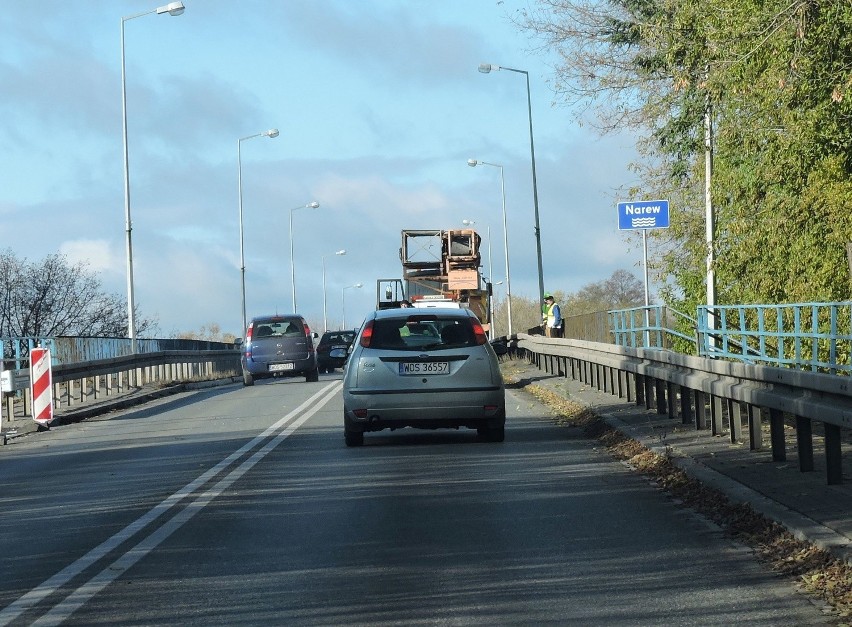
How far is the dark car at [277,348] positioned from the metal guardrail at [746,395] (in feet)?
47.5

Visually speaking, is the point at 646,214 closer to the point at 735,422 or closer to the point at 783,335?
the point at 783,335

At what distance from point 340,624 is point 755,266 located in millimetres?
23486

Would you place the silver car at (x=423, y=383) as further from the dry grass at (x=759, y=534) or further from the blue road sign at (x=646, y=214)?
the blue road sign at (x=646, y=214)

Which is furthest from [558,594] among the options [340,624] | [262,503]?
[262,503]

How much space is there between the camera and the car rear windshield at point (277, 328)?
117 feet

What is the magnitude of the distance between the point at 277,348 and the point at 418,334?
19720mm

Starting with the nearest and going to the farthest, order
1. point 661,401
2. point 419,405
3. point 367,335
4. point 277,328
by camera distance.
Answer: point 419,405 < point 367,335 < point 661,401 < point 277,328

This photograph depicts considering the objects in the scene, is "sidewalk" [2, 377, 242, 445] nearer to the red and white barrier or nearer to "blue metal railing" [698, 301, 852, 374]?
the red and white barrier

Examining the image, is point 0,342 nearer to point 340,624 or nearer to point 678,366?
point 678,366

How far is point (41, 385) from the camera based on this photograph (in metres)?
21.5

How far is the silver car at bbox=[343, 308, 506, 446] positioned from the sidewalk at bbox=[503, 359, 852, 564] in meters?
1.52

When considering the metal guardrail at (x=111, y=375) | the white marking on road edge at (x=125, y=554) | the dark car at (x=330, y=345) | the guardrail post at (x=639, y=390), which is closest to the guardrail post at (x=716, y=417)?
the white marking on road edge at (x=125, y=554)

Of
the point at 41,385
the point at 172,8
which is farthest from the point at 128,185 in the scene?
the point at 41,385

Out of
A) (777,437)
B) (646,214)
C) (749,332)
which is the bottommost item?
(777,437)
